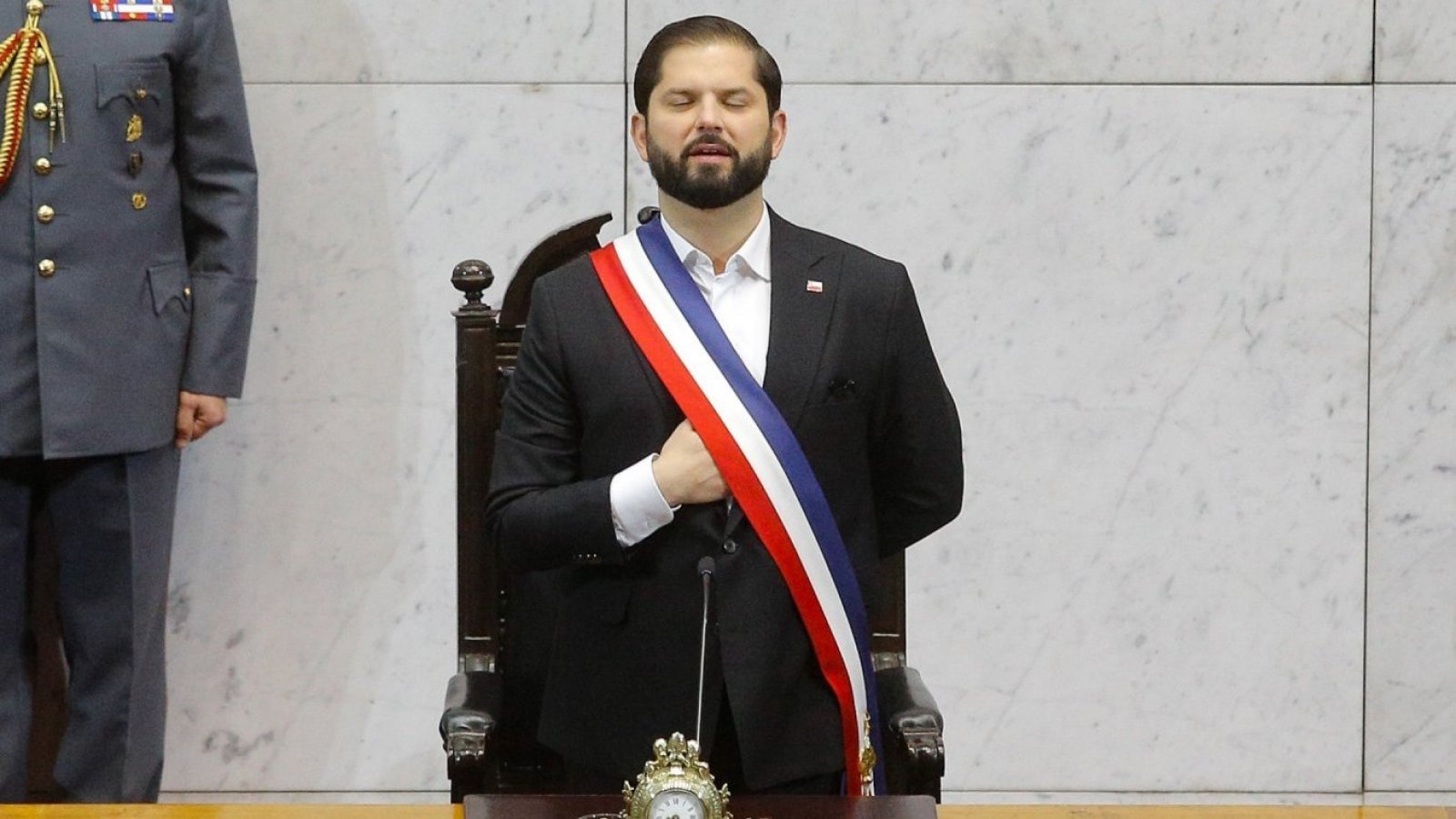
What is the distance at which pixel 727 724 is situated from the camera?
87.7 inches

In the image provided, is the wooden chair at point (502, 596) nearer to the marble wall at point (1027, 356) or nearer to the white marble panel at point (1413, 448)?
the marble wall at point (1027, 356)

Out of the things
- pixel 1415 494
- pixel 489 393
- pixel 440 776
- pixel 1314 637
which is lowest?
pixel 440 776

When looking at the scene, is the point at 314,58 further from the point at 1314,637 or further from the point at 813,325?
the point at 1314,637

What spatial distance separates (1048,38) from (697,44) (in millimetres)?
1489

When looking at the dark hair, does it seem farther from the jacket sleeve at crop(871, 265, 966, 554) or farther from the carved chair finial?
the carved chair finial

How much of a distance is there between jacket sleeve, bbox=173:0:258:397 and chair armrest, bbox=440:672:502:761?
867 mm

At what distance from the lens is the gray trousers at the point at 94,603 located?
10.4 ft

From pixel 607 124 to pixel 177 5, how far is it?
0.76m

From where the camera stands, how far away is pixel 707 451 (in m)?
2.14

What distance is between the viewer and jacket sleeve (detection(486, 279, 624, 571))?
2154mm

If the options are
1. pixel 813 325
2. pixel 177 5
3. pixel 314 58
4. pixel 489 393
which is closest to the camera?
pixel 813 325

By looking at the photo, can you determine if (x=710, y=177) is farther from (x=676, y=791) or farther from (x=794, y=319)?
(x=676, y=791)

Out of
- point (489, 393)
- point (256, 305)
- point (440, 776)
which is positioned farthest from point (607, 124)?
point (440, 776)

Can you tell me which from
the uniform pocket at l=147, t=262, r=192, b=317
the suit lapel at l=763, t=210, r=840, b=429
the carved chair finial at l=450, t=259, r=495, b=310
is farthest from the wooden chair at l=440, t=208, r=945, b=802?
the uniform pocket at l=147, t=262, r=192, b=317
